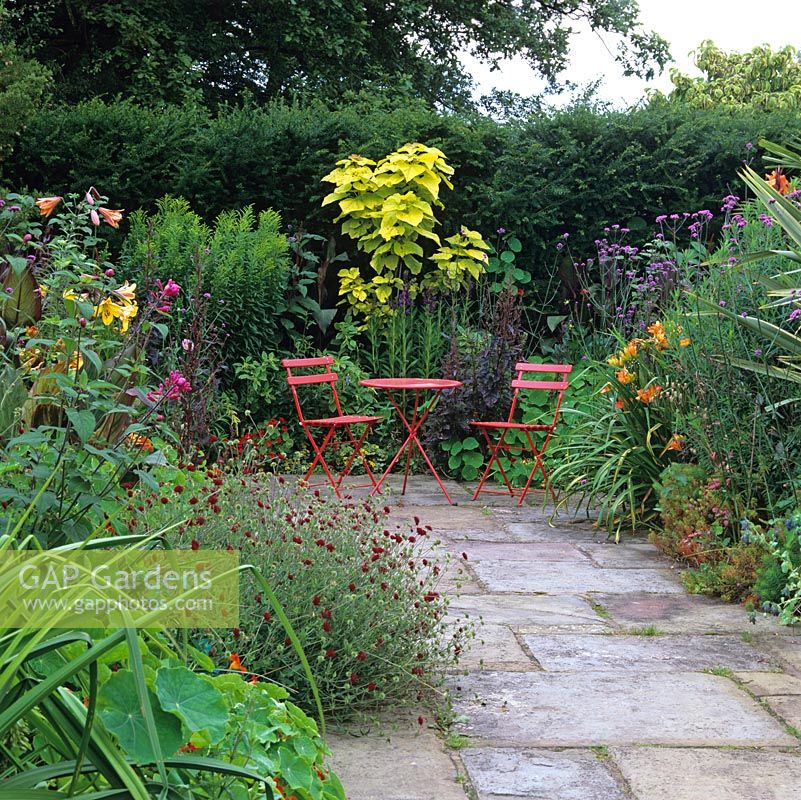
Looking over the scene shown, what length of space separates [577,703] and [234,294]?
4795 mm

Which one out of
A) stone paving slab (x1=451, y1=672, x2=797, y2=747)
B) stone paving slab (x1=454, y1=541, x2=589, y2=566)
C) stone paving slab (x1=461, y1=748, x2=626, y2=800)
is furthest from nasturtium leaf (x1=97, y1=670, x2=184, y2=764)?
stone paving slab (x1=454, y1=541, x2=589, y2=566)

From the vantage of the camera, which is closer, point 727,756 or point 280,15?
point 727,756

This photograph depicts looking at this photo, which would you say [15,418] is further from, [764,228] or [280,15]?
[280,15]

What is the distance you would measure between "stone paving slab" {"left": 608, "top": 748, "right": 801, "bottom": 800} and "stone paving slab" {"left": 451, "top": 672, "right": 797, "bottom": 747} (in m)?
0.08

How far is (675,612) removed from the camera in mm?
4480

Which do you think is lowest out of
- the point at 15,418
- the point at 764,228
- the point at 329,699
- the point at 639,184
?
the point at 329,699

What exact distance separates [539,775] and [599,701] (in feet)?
2.10

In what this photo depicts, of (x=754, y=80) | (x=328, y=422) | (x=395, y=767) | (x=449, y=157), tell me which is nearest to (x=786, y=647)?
(x=395, y=767)

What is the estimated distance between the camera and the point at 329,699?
3133 mm

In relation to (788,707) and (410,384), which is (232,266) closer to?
(410,384)

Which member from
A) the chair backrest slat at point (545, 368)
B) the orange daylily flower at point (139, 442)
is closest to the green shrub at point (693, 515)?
the chair backrest slat at point (545, 368)

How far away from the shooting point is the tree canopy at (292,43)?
1328 cm

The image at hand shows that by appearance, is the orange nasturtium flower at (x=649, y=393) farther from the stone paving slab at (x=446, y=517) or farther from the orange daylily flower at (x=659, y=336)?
the stone paving slab at (x=446, y=517)

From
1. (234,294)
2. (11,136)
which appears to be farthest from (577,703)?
(11,136)
